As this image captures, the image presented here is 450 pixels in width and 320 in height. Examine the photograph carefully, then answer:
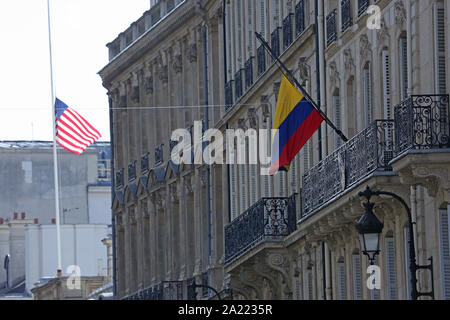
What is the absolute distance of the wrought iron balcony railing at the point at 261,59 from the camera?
55.0 metres

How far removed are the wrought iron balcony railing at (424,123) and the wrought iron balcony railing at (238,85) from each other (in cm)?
2348

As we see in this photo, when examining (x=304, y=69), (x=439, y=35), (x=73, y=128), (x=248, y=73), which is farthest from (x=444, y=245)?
(x=73, y=128)

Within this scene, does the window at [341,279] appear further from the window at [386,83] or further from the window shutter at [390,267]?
the window at [386,83]

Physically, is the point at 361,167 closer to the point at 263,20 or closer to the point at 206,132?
the point at 263,20

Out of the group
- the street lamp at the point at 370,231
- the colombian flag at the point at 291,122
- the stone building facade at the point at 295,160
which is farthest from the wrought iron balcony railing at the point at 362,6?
the street lamp at the point at 370,231

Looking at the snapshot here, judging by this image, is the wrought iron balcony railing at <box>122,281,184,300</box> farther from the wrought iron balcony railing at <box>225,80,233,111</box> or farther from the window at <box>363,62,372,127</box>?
the window at <box>363,62,372,127</box>

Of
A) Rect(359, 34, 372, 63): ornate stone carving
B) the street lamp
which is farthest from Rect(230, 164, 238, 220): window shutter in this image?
the street lamp

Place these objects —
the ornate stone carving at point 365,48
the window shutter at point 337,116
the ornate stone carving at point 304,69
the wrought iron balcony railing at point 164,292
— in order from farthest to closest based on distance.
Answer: the wrought iron balcony railing at point 164,292, the ornate stone carving at point 304,69, the window shutter at point 337,116, the ornate stone carving at point 365,48

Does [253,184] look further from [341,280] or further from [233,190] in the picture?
[341,280]

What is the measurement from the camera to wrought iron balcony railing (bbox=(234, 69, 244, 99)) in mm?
58531

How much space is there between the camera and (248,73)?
5734 centimetres

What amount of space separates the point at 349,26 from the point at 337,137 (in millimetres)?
3092

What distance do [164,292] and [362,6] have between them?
1172 inches

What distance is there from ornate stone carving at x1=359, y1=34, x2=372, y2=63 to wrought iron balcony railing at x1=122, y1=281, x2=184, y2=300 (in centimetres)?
2656
